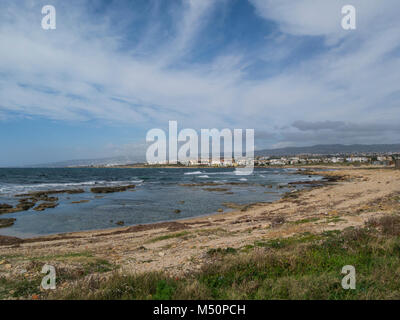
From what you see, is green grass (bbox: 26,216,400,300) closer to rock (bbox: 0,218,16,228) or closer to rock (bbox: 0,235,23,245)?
rock (bbox: 0,235,23,245)

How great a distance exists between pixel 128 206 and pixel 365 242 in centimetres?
2268

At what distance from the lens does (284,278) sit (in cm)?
475

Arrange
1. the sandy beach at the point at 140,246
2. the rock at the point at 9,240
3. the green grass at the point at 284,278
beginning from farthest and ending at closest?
the rock at the point at 9,240 < the sandy beach at the point at 140,246 < the green grass at the point at 284,278

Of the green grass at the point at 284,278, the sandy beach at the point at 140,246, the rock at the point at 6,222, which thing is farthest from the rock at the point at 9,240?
the green grass at the point at 284,278

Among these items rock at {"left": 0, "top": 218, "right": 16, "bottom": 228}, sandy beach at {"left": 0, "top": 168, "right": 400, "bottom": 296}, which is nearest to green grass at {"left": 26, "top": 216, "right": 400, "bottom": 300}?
sandy beach at {"left": 0, "top": 168, "right": 400, "bottom": 296}

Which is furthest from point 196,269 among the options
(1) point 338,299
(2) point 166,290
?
(1) point 338,299

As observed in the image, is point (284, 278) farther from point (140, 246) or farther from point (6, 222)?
point (6, 222)

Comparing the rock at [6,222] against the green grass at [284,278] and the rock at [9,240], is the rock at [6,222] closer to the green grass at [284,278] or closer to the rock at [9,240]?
the rock at [9,240]

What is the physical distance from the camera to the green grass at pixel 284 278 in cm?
429

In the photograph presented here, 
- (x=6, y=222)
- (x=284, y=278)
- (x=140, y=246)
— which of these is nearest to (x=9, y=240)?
(x=6, y=222)

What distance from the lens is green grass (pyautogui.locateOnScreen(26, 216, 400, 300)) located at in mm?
4293

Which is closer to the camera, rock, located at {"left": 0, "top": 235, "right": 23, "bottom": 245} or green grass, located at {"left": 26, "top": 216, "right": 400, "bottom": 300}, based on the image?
green grass, located at {"left": 26, "top": 216, "right": 400, "bottom": 300}

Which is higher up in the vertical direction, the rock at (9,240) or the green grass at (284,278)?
the green grass at (284,278)
